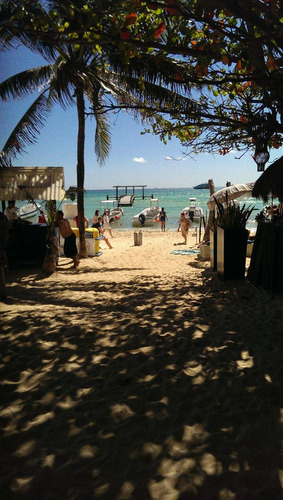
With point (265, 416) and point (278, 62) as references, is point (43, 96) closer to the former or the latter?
point (278, 62)

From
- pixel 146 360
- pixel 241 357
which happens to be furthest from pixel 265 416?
pixel 146 360

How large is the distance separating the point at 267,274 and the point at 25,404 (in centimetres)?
433

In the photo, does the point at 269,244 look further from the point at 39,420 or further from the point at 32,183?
the point at 32,183

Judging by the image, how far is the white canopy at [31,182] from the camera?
9.35 metres

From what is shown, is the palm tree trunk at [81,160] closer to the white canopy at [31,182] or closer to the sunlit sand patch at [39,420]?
the white canopy at [31,182]

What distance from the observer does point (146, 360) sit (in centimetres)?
307

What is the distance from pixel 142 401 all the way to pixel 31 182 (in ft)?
27.0

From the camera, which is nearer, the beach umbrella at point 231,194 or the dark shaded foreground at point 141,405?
the dark shaded foreground at point 141,405

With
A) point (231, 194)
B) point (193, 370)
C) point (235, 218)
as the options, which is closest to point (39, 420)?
point (193, 370)

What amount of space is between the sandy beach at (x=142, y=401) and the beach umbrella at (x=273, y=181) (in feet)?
7.58

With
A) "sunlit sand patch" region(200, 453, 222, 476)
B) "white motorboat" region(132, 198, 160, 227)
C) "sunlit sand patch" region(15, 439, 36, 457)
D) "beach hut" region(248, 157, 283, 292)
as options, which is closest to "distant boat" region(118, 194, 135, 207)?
"white motorboat" region(132, 198, 160, 227)

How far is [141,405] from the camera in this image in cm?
238

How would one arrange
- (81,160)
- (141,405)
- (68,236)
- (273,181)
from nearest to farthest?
(141,405) → (273,181) → (68,236) → (81,160)

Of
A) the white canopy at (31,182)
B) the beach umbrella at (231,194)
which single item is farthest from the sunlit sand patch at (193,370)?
the beach umbrella at (231,194)
